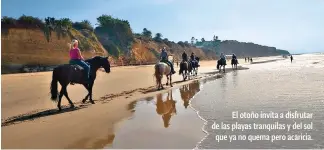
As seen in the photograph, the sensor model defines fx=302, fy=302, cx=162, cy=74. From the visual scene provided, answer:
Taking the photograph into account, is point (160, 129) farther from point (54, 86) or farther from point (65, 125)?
point (54, 86)

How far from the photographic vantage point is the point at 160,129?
7.54 metres

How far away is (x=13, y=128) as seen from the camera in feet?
26.4

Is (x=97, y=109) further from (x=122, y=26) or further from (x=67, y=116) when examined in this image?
(x=122, y=26)

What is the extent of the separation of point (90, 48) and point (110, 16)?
985 inches

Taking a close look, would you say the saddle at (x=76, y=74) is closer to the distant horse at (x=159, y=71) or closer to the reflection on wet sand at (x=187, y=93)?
the reflection on wet sand at (x=187, y=93)

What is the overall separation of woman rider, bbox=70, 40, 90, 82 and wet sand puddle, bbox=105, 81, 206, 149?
8.36 feet

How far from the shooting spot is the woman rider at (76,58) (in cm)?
1151

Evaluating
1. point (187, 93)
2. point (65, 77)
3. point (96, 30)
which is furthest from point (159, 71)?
point (96, 30)

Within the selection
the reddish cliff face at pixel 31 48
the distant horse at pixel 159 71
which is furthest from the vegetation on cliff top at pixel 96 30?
the distant horse at pixel 159 71

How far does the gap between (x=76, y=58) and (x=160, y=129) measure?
18.5 ft

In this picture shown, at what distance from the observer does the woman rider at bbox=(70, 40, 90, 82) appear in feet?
37.8

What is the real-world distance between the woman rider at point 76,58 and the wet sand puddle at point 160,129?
2.55 meters

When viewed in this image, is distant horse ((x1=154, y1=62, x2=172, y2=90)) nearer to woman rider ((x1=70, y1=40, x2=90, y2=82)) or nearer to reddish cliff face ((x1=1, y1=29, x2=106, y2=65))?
woman rider ((x1=70, y1=40, x2=90, y2=82))

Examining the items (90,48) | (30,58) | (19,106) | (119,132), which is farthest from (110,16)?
(119,132)
